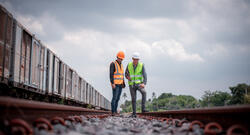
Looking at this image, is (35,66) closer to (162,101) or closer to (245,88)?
(245,88)

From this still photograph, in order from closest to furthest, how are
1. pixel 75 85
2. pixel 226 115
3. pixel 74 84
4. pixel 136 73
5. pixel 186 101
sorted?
pixel 226 115
pixel 136 73
pixel 74 84
pixel 75 85
pixel 186 101

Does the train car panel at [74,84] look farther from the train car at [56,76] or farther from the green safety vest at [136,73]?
the green safety vest at [136,73]

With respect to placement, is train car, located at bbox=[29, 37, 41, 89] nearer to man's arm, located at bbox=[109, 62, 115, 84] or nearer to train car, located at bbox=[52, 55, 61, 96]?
train car, located at bbox=[52, 55, 61, 96]

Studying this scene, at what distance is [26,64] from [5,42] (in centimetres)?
176

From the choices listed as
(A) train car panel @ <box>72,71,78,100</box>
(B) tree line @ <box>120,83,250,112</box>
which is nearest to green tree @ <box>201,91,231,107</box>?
(B) tree line @ <box>120,83,250,112</box>

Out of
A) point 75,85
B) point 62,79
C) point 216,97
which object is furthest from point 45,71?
point 216,97

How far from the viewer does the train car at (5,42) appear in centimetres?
730

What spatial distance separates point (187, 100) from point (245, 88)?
80.3 metres

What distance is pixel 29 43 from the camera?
384 inches

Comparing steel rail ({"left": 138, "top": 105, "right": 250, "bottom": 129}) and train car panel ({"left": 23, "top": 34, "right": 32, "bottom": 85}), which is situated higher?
train car panel ({"left": 23, "top": 34, "right": 32, "bottom": 85})

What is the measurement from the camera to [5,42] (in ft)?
24.6

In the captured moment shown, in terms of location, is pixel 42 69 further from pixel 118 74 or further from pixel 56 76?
pixel 118 74

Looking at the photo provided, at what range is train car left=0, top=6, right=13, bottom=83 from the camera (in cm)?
730

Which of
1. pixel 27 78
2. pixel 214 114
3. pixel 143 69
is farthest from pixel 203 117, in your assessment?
pixel 27 78
